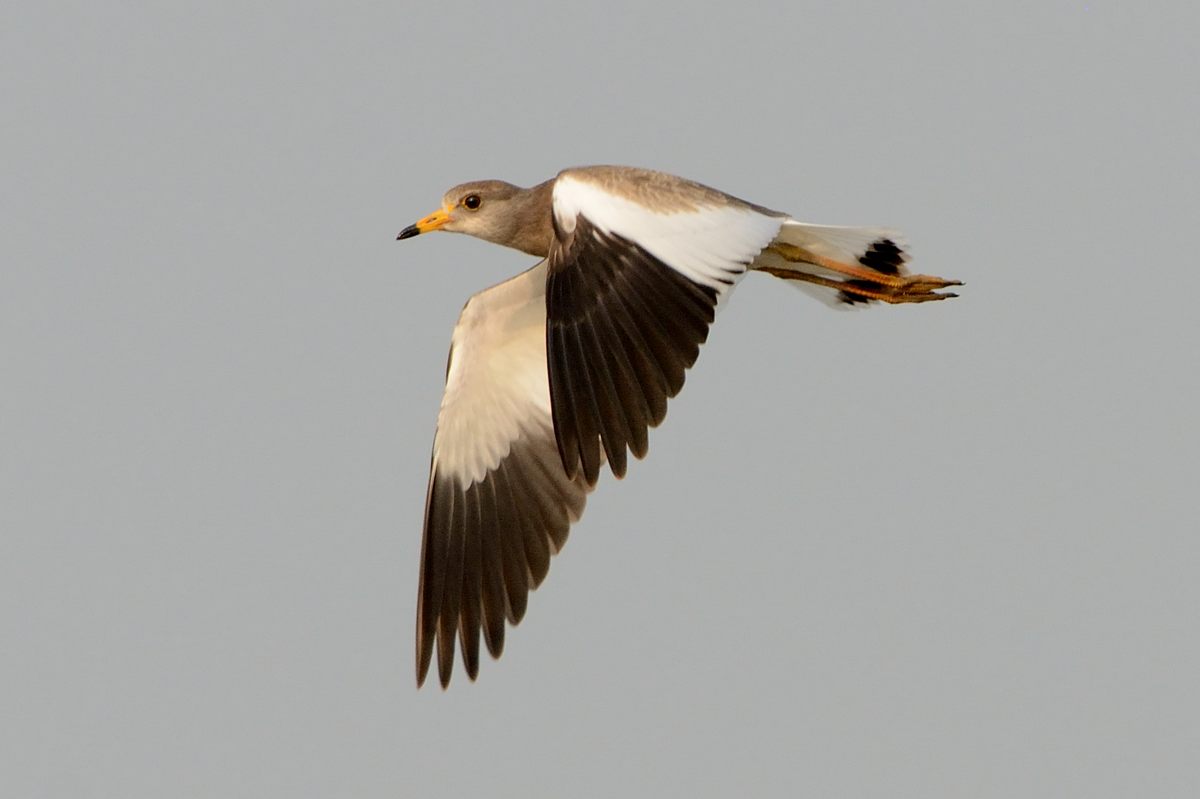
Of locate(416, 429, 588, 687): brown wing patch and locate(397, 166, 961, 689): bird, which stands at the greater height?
locate(397, 166, 961, 689): bird

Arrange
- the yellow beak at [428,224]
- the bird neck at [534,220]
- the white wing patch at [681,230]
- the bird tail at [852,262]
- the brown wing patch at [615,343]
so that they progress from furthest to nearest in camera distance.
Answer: the yellow beak at [428,224] → the bird neck at [534,220] → the bird tail at [852,262] → the white wing patch at [681,230] → the brown wing patch at [615,343]

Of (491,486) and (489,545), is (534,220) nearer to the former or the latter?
(491,486)

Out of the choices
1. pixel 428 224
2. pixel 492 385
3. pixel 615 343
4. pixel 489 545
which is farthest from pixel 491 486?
pixel 615 343

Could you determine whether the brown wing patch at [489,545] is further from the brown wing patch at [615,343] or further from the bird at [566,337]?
the brown wing patch at [615,343]

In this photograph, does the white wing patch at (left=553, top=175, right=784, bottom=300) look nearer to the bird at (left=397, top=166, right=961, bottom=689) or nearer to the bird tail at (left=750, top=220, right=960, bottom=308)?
the bird at (left=397, top=166, right=961, bottom=689)

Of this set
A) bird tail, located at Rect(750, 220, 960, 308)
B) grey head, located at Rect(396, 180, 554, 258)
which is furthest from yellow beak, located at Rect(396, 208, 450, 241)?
bird tail, located at Rect(750, 220, 960, 308)

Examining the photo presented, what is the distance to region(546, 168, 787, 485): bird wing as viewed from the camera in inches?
344

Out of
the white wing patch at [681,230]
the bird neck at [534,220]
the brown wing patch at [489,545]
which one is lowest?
the brown wing patch at [489,545]

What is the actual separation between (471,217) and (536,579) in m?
2.38

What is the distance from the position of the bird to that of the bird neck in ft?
0.03

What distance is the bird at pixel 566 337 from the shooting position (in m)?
8.83

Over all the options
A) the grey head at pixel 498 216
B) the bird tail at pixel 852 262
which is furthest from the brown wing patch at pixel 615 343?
the grey head at pixel 498 216

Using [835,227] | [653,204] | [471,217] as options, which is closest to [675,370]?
[653,204]

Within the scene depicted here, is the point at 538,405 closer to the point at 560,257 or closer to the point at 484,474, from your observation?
the point at 484,474
